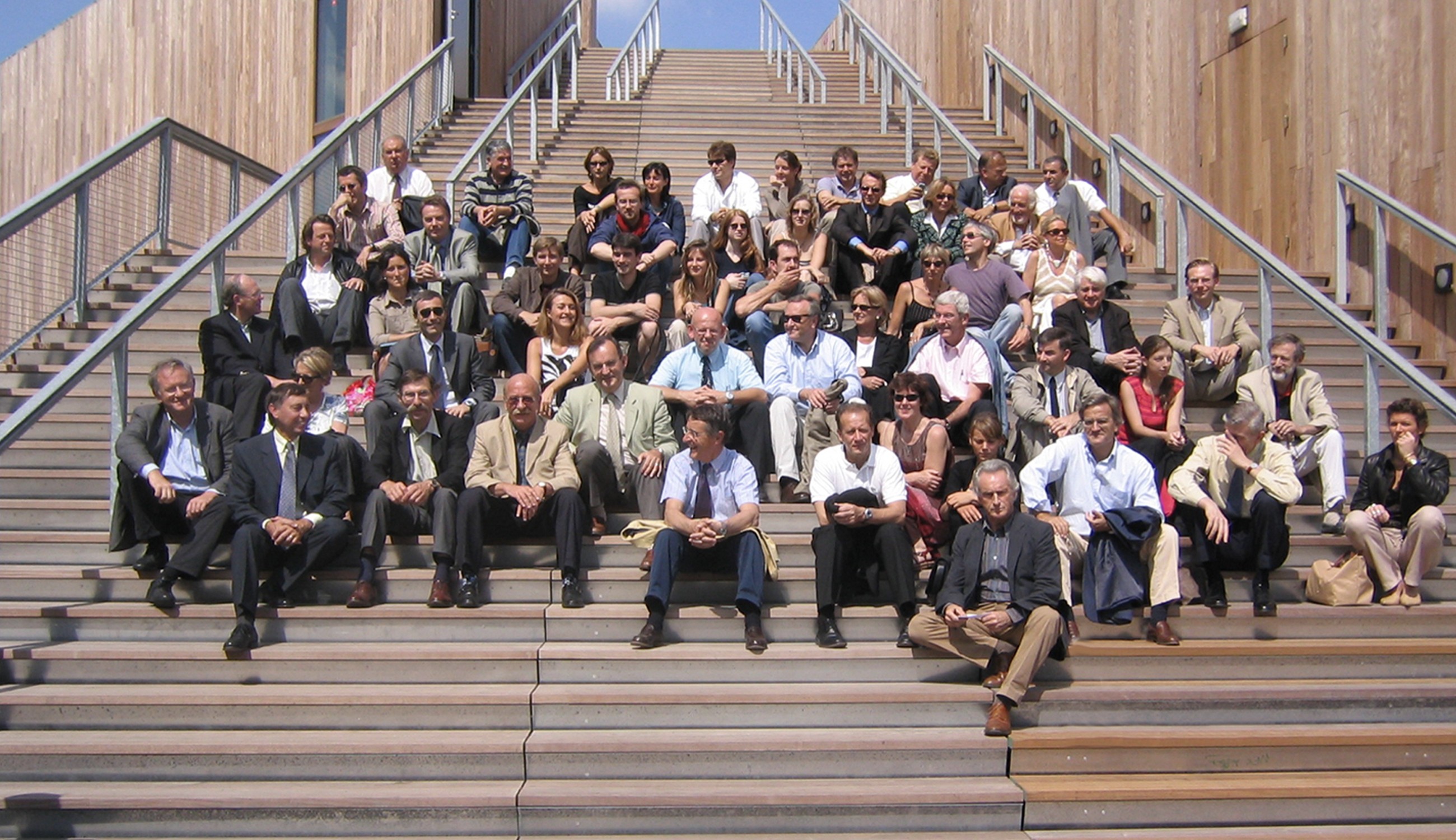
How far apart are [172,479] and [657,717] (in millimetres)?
2678

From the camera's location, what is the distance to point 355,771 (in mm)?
5102

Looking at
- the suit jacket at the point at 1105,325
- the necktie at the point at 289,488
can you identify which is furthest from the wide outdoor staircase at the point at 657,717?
the suit jacket at the point at 1105,325

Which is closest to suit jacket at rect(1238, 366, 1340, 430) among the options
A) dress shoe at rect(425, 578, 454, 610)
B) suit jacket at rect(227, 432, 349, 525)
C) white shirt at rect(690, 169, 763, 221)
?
white shirt at rect(690, 169, 763, 221)

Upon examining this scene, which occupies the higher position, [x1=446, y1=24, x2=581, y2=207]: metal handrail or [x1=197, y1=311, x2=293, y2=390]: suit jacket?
[x1=446, y1=24, x2=581, y2=207]: metal handrail

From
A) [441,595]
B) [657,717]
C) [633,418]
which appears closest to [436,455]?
[441,595]

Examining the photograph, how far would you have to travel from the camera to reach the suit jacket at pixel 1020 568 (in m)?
5.30

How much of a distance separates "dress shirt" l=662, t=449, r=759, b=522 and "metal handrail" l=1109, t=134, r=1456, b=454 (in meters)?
3.30

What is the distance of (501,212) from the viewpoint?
8867mm

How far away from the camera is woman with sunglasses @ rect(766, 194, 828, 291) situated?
826 centimetres

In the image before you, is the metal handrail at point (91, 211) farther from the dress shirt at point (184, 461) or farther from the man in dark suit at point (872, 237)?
the man in dark suit at point (872, 237)

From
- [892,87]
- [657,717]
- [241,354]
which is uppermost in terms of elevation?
[892,87]

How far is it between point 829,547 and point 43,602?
366cm

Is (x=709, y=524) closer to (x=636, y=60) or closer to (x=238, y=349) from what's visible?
(x=238, y=349)

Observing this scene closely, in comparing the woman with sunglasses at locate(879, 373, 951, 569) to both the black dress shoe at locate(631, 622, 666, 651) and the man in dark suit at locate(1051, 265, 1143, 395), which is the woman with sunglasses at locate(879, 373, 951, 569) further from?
the man in dark suit at locate(1051, 265, 1143, 395)
